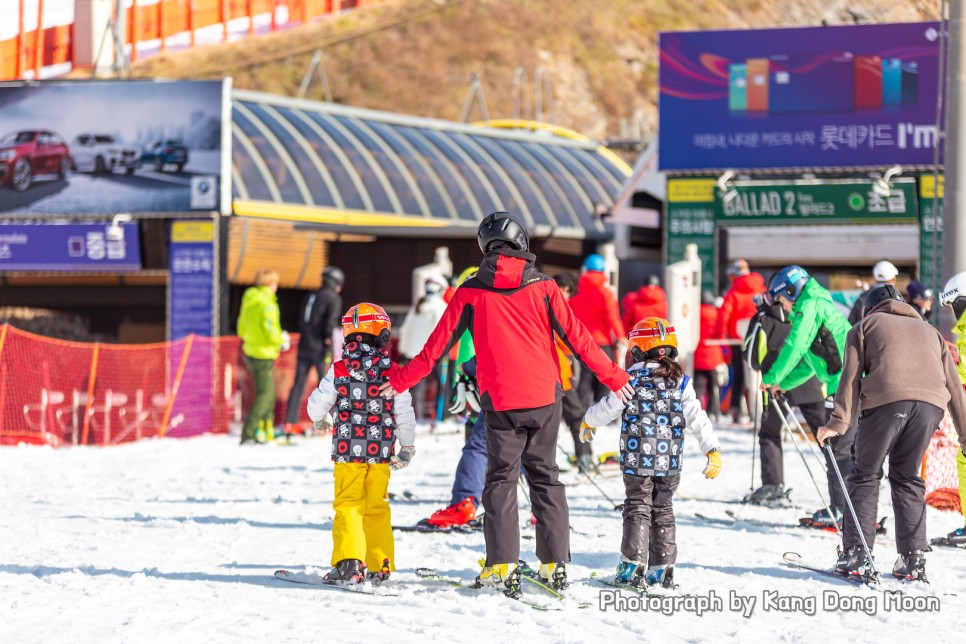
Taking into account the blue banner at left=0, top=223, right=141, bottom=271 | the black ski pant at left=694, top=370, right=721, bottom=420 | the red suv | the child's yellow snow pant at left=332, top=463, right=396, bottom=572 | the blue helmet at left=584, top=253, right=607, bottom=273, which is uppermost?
the red suv

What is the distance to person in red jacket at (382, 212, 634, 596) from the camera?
20.5ft

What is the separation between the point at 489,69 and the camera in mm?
68688

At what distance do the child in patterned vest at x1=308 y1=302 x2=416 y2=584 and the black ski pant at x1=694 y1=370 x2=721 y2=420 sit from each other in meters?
10.00

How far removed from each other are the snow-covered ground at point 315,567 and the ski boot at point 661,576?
0.17 meters

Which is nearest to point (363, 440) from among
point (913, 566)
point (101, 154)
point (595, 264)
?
point (913, 566)

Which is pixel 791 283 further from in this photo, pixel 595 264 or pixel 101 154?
pixel 101 154

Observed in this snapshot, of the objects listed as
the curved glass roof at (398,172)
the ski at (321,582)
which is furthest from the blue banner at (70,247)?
the ski at (321,582)

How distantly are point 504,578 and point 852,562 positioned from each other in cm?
183

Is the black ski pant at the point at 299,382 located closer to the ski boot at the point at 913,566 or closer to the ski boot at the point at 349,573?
the ski boot at the point at 349,573

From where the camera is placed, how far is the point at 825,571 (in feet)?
23.2

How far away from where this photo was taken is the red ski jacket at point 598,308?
39.2ft

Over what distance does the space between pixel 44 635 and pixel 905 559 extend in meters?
3.96

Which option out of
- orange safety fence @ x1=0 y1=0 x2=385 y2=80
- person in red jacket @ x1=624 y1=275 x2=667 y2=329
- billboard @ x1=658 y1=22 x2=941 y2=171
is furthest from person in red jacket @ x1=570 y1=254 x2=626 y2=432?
orange safety fence @ x1=0 y1=0 x2=385 y2=80

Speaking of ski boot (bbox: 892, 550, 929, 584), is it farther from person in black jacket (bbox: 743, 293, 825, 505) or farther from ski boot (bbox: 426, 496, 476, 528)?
ski boot (bbox: 426, 496, 476, 528)
